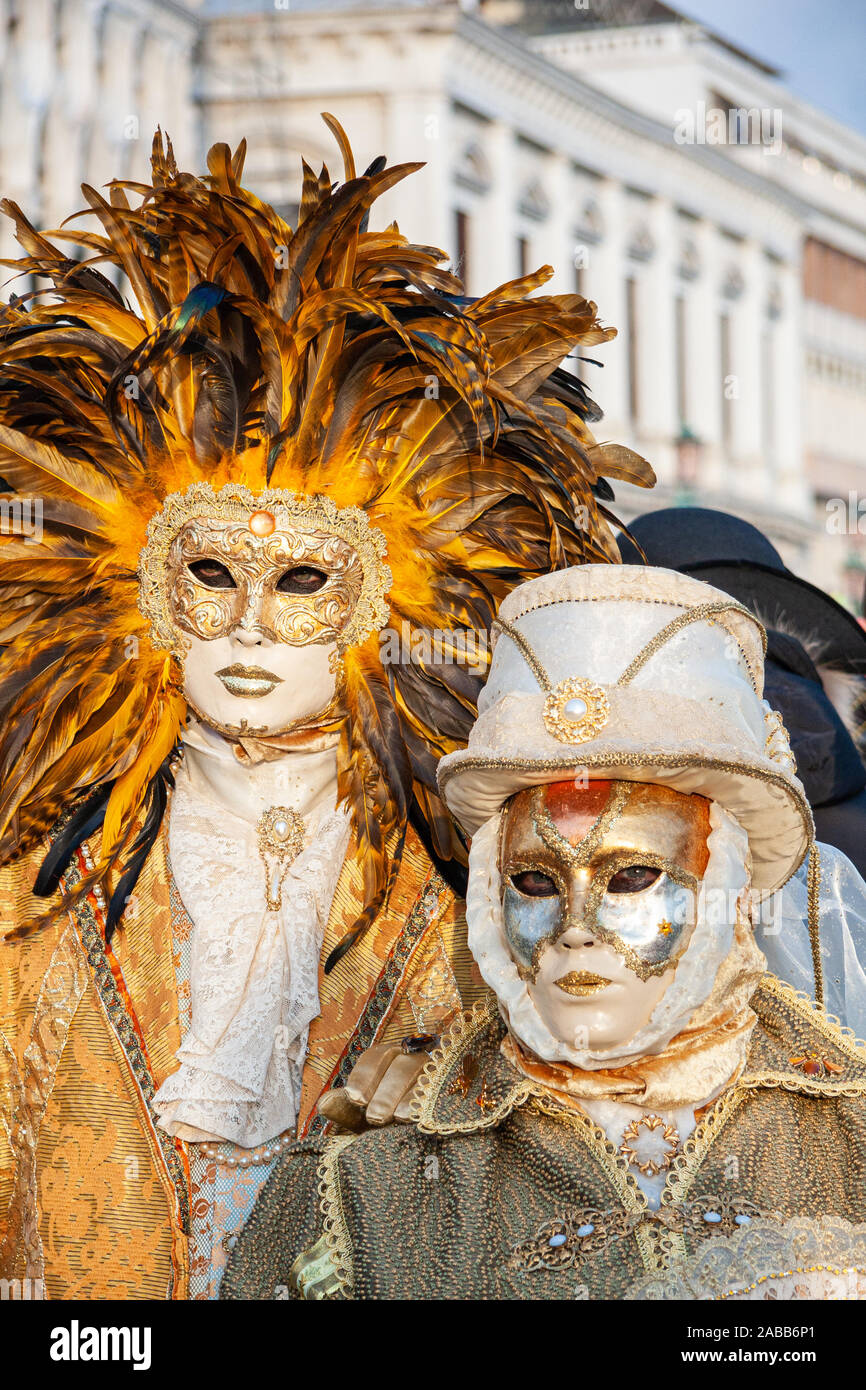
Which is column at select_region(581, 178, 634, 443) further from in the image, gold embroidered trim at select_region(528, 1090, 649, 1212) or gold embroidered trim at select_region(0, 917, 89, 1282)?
gold embroidered trim at select_region(528, 1090, 649, 1212)

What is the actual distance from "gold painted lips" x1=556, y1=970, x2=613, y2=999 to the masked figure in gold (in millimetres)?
1028

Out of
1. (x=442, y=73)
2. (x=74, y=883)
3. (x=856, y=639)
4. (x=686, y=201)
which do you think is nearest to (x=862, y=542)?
(x=686, y=201)

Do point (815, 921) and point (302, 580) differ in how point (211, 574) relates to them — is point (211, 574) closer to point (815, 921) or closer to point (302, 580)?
point (302, 580)

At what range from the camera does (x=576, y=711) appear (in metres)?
3.24

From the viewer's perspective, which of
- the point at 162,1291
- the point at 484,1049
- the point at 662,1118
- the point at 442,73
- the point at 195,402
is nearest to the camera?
the point at 662,1118

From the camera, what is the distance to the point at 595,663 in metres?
3.32

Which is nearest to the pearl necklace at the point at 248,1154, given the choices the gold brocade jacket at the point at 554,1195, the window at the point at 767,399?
the gold brocade jacket at the point at 554,1195

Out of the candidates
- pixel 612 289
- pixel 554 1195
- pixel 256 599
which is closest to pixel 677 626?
pixel 554 1195

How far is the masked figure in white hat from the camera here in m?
3.17

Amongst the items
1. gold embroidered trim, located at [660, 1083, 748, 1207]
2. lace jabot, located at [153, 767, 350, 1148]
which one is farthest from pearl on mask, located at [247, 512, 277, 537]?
gold embroidered trim, located at [660, 1083, 748, 1207]

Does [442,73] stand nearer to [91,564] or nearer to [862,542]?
[862,542]

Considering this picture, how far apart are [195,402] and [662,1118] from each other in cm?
181

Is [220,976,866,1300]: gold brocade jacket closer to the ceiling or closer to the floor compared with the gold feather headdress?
closer to the floor

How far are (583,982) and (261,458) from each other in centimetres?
151
